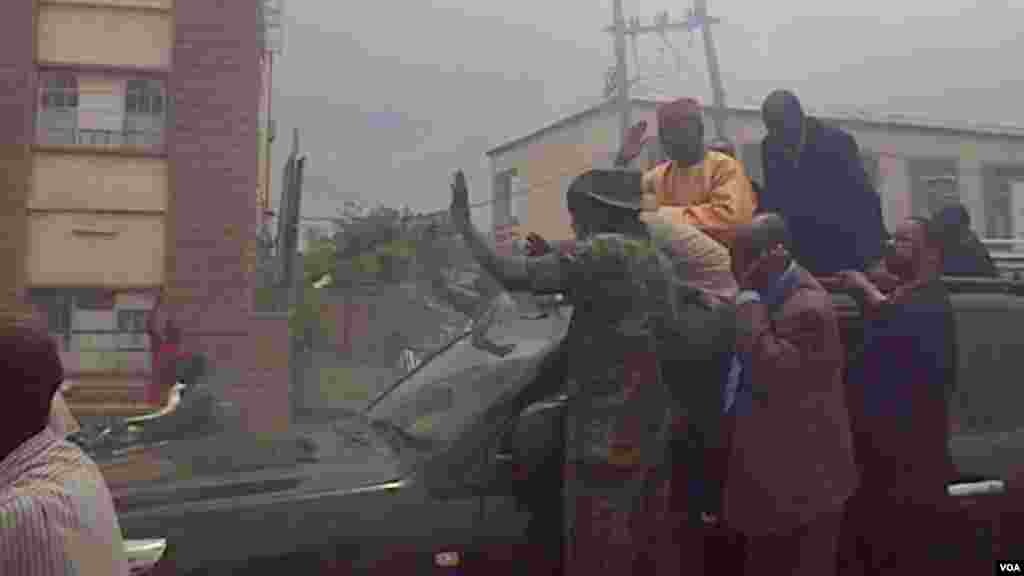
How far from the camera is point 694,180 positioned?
3922 millimetres

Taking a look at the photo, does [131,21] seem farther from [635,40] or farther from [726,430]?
[726,430]

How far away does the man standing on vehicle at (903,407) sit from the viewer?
3113 mm

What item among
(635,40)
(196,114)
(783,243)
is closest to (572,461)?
(783,243)

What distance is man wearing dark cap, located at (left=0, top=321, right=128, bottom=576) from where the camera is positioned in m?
1.59

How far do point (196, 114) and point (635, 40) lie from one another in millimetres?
8788

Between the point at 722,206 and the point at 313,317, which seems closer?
the point at 722,206

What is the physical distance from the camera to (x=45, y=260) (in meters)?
13.2

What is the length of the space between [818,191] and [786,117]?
29cm

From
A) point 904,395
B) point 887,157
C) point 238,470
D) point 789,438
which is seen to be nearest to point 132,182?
point 238,470

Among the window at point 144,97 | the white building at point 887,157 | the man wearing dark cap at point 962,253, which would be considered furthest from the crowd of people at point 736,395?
the white building at point 887,157

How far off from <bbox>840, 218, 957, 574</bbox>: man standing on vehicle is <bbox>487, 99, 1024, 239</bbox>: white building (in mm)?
19261

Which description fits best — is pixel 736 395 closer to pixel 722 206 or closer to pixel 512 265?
pixel 512 265

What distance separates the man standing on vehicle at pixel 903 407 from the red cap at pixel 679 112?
2.92 feet

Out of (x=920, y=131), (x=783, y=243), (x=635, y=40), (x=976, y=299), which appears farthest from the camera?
(x=920, y=131)
